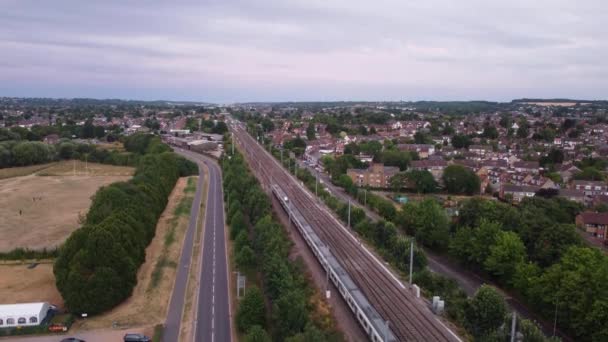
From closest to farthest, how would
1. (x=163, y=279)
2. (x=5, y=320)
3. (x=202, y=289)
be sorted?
(x=5, y=320) < (x=202, y=289) < (x=163, y=279)

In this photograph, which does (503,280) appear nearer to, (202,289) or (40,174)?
(202,289)

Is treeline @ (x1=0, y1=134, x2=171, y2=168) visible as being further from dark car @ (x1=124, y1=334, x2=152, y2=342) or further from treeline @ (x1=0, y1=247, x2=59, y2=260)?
dark car @ (x1=124, y1=334, x2=152, y2=342)

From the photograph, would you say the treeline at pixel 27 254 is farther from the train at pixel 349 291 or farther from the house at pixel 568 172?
the house at pixel 568 172

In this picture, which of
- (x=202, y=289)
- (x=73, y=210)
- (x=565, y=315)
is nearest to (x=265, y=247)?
(x=202, y=289)

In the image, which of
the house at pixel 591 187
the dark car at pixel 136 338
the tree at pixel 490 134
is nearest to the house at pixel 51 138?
the dark car at pixel 136 338

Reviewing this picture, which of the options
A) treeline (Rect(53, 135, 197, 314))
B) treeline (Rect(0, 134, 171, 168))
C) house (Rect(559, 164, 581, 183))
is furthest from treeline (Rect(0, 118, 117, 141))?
house (Rect(559, 164, 581, 183))
